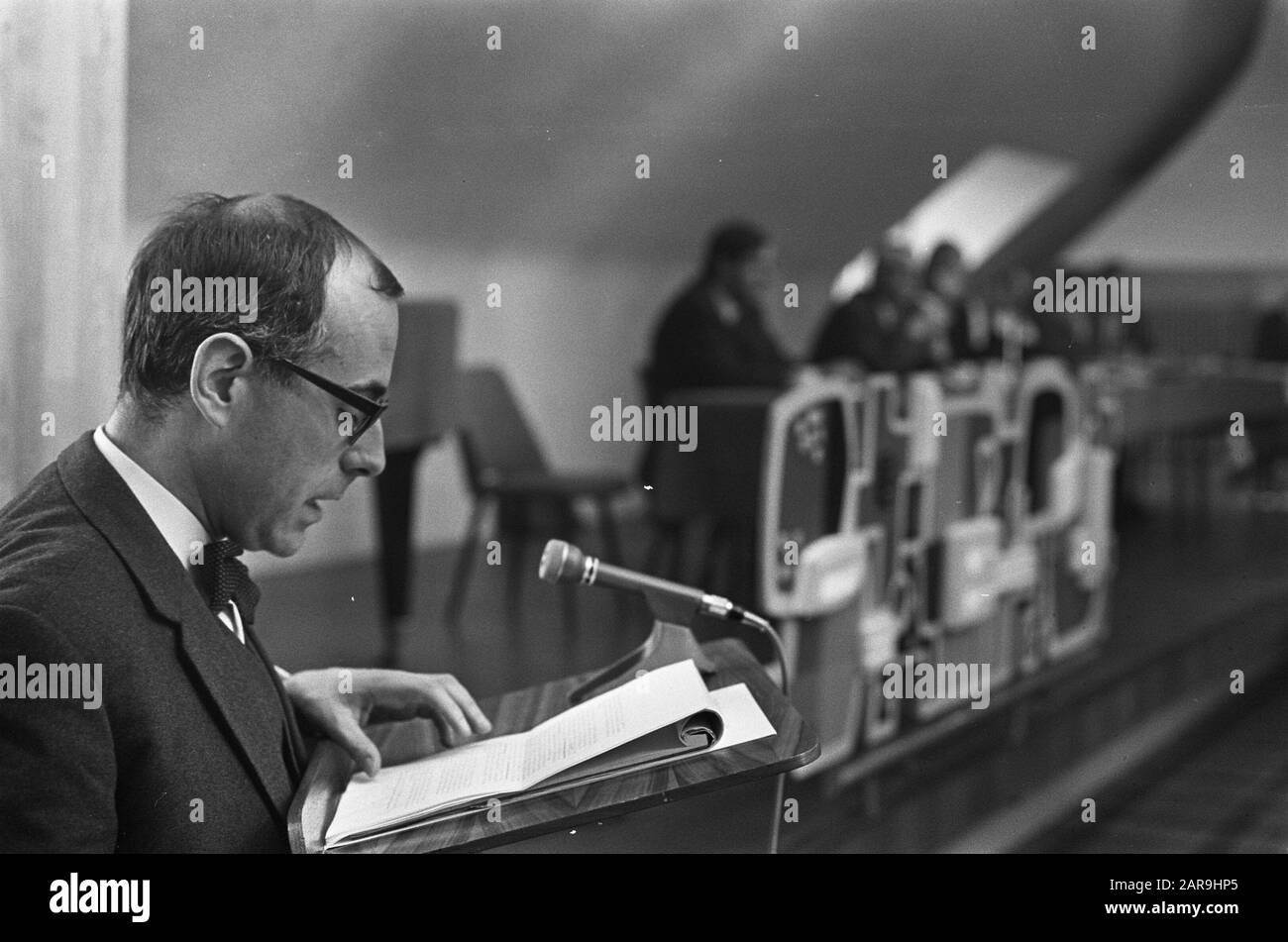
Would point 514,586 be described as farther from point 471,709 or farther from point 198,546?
point 198,546

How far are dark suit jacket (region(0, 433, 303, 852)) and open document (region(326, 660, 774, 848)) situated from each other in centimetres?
11

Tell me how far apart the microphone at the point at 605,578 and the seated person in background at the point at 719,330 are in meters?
2.88

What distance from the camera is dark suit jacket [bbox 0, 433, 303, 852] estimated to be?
111 centimetres

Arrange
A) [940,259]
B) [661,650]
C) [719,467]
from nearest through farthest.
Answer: [661,650] < [719,467] < [940,259]

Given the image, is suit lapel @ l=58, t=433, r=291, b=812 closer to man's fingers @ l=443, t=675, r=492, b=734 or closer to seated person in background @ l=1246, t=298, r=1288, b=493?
man's fingers @ l=443, t=675, r=492, b=734

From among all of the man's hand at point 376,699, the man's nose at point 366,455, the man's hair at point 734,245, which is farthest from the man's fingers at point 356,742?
the man's hair at point 734,245

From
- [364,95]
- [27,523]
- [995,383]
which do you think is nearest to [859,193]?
[995,383]

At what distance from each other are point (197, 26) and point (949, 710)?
262cm

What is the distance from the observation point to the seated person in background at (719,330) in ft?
14.7

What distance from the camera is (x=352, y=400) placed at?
1.36 metres

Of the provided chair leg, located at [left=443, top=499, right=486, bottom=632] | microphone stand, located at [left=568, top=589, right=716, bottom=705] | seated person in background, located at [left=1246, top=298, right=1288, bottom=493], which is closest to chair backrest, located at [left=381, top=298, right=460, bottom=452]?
chair leg, located at [left=443, top=499, right=486, bottom=632]

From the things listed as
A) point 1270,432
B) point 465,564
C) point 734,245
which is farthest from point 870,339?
point 465,564

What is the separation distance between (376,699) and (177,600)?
285 mm
